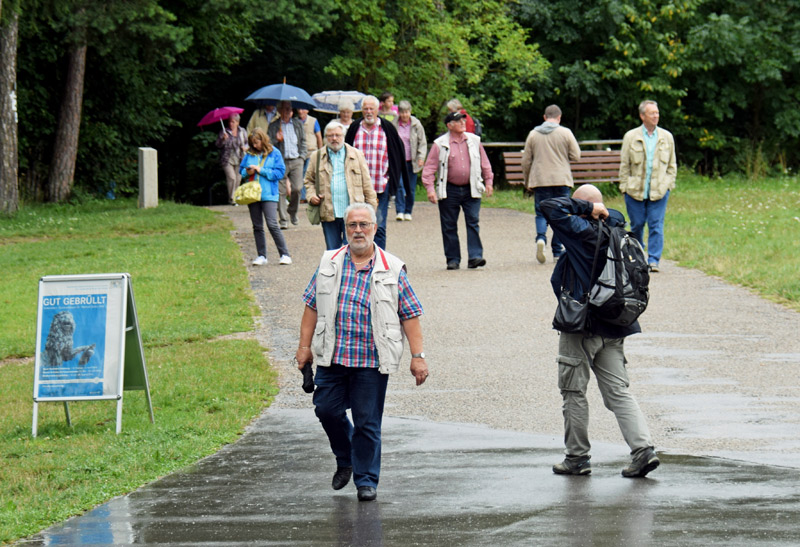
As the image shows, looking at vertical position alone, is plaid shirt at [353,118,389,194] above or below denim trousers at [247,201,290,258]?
above

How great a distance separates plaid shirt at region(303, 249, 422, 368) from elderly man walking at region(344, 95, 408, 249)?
7568mm

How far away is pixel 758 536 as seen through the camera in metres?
5.31

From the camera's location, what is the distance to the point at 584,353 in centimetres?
674

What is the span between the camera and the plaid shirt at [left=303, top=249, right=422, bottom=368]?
6.14 metres

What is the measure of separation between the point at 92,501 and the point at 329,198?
676 centimetres

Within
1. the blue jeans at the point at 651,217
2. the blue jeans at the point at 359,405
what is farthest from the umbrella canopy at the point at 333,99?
the blue jeans at the point at 359,405

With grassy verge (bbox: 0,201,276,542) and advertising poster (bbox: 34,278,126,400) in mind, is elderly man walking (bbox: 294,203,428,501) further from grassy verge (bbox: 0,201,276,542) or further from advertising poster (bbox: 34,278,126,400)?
advertising poster (bbox: 34,278,126,400)

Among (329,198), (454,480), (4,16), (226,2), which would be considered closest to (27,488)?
(454,480)

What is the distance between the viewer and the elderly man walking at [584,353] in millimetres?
6594

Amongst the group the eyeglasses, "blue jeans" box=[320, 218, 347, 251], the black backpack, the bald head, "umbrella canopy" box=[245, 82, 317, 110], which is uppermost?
"umbrella canopy" box=[245, 82, 317, 110]

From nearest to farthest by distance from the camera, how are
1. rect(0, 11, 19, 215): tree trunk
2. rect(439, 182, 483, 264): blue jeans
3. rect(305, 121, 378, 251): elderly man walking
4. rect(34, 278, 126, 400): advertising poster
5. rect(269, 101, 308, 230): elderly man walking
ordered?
rect(34, 278, 126, 400): advertising poster → rect(305, 121, 378, 251): elderly man walking → rect(439, 182, 483, 264): blue jeans → rect(269, 101, 308, 230): elderly man walking → rect(0, 11, 19, 215): tree trunk

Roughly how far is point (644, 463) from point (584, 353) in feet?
2.29

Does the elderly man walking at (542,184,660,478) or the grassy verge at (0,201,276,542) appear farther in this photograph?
the grassy verge at (0,201,276,542)

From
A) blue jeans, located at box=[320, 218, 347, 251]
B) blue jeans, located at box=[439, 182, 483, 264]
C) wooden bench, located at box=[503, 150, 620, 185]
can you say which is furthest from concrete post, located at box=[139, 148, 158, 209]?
blue jeans, located at box=[320, 218, 347, 251]
